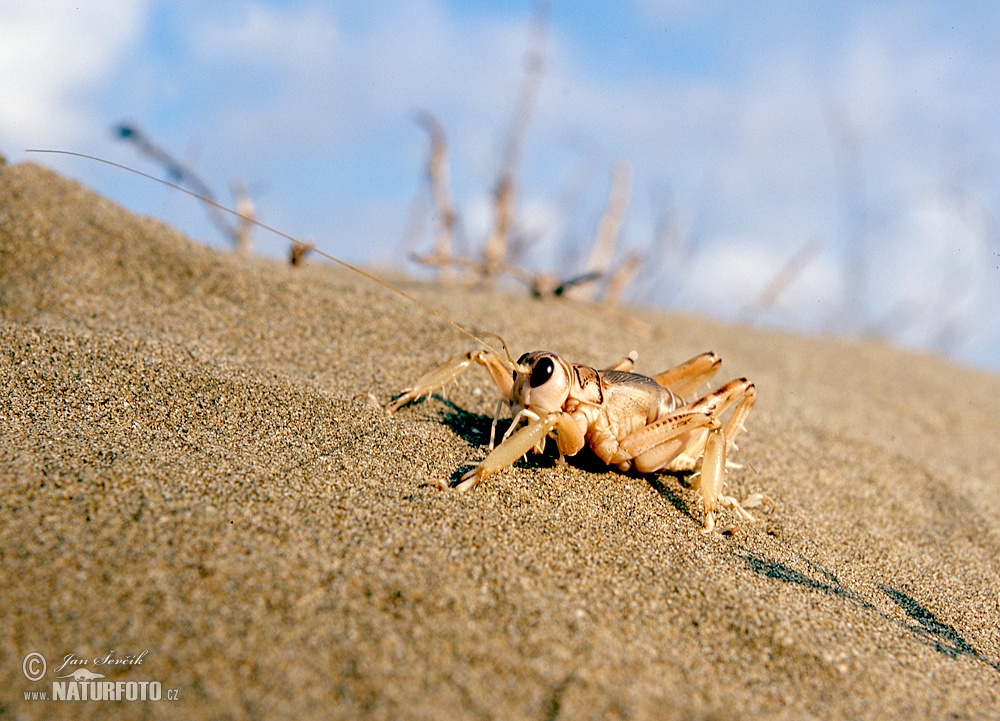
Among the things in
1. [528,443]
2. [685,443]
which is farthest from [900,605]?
[528,443]

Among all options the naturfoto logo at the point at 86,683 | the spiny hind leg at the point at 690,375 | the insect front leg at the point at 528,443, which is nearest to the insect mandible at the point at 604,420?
the insect front leg at the point at 528,443

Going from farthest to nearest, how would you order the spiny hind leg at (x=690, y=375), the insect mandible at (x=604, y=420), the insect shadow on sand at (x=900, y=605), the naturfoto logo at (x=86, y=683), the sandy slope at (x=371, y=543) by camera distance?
the spiny hind leg at (x=690, y=375), the insect mandible at (x=604, y=420), the insect shadow on sand at (x=900, y=605), the sandy slope at (x=371, y=543), the naturfoto logo at (x=86, y=683)

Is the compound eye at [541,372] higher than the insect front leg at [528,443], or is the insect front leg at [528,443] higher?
the compound eye at [541,372]

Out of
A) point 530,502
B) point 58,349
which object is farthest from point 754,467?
point 58,349

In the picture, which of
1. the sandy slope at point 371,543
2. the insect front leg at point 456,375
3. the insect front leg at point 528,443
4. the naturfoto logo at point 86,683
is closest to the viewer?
the naturfoto logo at point 86,683

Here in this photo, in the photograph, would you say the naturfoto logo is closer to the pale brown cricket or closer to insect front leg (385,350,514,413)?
the pale brown cricket

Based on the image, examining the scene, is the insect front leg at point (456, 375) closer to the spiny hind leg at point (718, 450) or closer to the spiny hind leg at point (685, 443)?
the spiny hind leg at point (685, 443)

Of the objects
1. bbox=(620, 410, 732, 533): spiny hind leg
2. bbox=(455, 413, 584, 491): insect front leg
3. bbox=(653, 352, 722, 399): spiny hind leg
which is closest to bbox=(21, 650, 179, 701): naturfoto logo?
bbox=(455, 413, 584, 491): insect front leg
